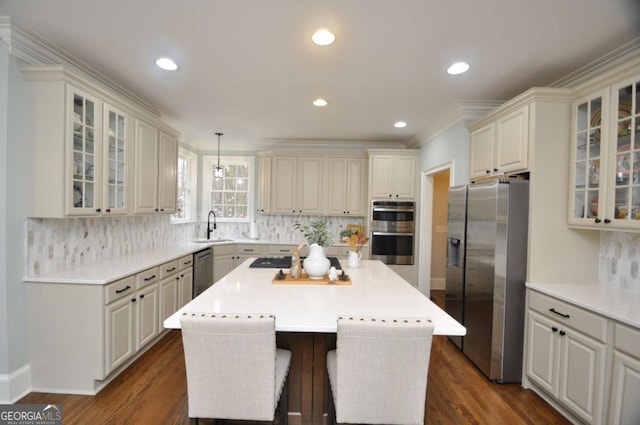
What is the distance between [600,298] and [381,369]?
1.80 metres

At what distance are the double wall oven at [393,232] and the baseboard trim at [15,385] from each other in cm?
396

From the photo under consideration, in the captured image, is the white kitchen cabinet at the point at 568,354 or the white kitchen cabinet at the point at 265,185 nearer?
the white kitchen cabinet at the point at 568,354

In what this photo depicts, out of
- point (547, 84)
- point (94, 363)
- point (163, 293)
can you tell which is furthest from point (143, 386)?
point (547, 84)

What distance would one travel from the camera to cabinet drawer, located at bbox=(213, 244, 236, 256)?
179 inches

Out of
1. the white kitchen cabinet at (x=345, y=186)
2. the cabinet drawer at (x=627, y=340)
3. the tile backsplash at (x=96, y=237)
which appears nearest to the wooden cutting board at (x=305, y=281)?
the cabinet drawer at (x=627, y=340)

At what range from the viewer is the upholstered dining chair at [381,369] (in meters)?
1.24

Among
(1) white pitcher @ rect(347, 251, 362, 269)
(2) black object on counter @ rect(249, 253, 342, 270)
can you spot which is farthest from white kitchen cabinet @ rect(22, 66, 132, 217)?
(1) white pitcher @ rect(347, 251, 362, 269)

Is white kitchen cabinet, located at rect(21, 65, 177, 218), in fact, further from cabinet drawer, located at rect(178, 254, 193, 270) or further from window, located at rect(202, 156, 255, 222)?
window, located at rect(202, 156, 255, 222)

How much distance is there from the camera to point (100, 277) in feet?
7.38

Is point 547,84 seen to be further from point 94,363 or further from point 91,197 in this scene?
point 94,363

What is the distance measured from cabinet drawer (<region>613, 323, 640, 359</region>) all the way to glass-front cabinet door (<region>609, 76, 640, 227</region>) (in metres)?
0.69

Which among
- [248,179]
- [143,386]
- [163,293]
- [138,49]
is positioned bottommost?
[143,386]

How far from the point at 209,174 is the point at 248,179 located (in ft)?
2.35

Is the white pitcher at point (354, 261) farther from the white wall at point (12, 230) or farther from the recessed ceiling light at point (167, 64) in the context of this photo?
the white wall at point (12, 230)
